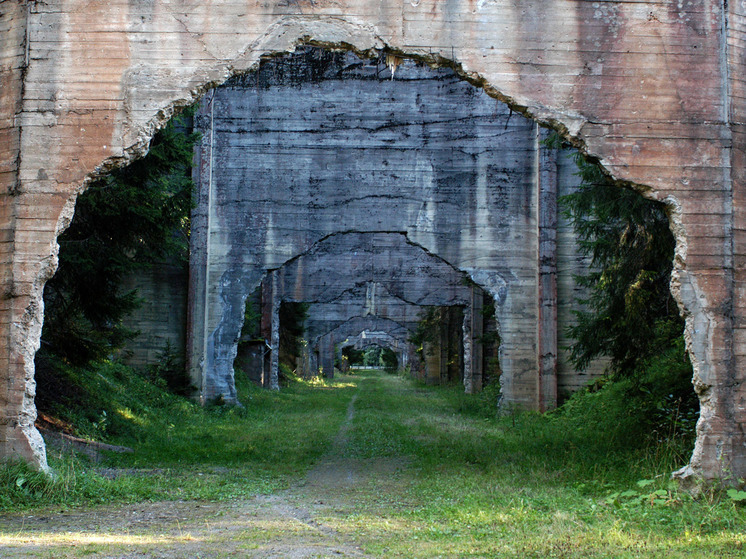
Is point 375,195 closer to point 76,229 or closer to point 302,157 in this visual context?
point 302,157

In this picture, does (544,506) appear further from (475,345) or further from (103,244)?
(475,345)

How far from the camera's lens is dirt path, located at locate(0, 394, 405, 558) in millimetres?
5805

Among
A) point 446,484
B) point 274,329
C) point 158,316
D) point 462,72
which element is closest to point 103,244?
point 462,72

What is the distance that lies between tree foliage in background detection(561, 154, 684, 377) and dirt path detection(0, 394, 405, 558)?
444 centimetres

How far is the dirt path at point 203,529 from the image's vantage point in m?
5.80

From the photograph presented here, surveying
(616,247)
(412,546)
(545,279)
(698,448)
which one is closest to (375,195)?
(545,279)

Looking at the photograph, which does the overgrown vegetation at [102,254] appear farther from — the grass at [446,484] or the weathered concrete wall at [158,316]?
the weathered concrete wall at [158,316]

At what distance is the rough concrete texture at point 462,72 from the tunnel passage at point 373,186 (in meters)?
9.06

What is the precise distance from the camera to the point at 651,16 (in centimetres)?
852

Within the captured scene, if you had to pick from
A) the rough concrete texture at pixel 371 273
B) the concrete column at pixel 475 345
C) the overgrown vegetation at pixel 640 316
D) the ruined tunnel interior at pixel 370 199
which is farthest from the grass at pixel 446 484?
the concrete column at pixel 475 345

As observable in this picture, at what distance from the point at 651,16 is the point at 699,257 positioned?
2738mm

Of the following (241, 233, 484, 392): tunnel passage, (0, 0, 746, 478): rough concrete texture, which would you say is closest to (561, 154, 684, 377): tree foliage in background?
(0, 0, 746, 478): rough concrete texture

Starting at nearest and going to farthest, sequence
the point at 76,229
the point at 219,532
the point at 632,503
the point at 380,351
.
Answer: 1. the point at 219,532
2. the point at 632,503
3. the point at 76,229
4. the point at 380,351

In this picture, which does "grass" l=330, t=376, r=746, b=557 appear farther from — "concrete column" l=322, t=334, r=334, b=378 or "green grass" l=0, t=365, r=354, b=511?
"concrete column" l=322, t=334, r=334, b=378
